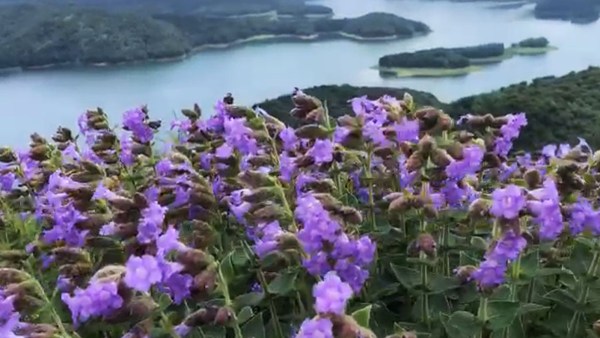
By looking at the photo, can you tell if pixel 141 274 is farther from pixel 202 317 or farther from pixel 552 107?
pixel 552 107

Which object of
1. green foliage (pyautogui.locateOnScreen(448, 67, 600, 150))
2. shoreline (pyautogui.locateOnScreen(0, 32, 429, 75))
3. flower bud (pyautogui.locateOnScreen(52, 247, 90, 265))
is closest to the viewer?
flower bud (pyautogui.locateOnScreen(52, 247, 90, 265))

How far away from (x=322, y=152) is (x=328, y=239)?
0.26 meters

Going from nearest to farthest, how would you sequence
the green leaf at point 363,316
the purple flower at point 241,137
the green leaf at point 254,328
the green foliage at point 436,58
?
the green leaf at point 363,316 < the green leaf at point 254,328 < the purple flower at point 241,137 < the green foliage at point 436,58

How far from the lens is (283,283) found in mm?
1055

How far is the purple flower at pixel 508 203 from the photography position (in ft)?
3.05

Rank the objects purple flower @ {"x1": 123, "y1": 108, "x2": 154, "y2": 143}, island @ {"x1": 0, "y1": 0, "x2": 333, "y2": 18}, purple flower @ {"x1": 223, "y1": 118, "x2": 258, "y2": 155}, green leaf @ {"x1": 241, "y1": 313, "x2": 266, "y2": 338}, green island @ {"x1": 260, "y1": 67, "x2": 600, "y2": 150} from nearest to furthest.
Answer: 1. green leaf @ {"x1": 241, "y1": 313, "x2": 266, "y2": 338}
2. purple flower @ {"x1": 223, "y1": 118, "x2": 258, "y2": 155}
3. purple flower @ {"x1": 123, "y1": 108, "x2": 154, "y2": 143}
4. green island @ {"x1": 260, "y1": 67, "x2": 600, "y2": 150}
5. island @ {"x1": 0, "y1": 0, "x2": 333, "y2": 18}

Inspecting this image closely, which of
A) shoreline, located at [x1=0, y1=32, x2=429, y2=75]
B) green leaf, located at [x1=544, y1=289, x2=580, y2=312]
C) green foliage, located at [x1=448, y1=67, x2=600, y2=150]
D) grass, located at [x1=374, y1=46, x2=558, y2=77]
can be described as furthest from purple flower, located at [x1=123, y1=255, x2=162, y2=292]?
shoreline, located at [x1=0, y1=32, x2=429, y2=75]

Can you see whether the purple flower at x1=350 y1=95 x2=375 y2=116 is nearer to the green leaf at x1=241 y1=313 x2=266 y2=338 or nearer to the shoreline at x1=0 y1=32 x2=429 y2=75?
the green leaf at x1=241 y1=313 x2=266 y2=338

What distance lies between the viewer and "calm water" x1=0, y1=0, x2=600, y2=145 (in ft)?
20.6

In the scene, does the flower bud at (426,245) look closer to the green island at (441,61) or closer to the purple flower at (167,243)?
the purple flower at (167,243)

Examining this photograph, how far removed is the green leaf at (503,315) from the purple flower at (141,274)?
1.36ft

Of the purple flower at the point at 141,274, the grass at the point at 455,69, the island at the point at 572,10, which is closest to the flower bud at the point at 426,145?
the purple flower at the point at 141,274

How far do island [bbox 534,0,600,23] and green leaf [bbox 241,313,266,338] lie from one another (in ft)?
38.3

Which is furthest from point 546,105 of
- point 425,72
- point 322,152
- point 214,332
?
point 214,332
